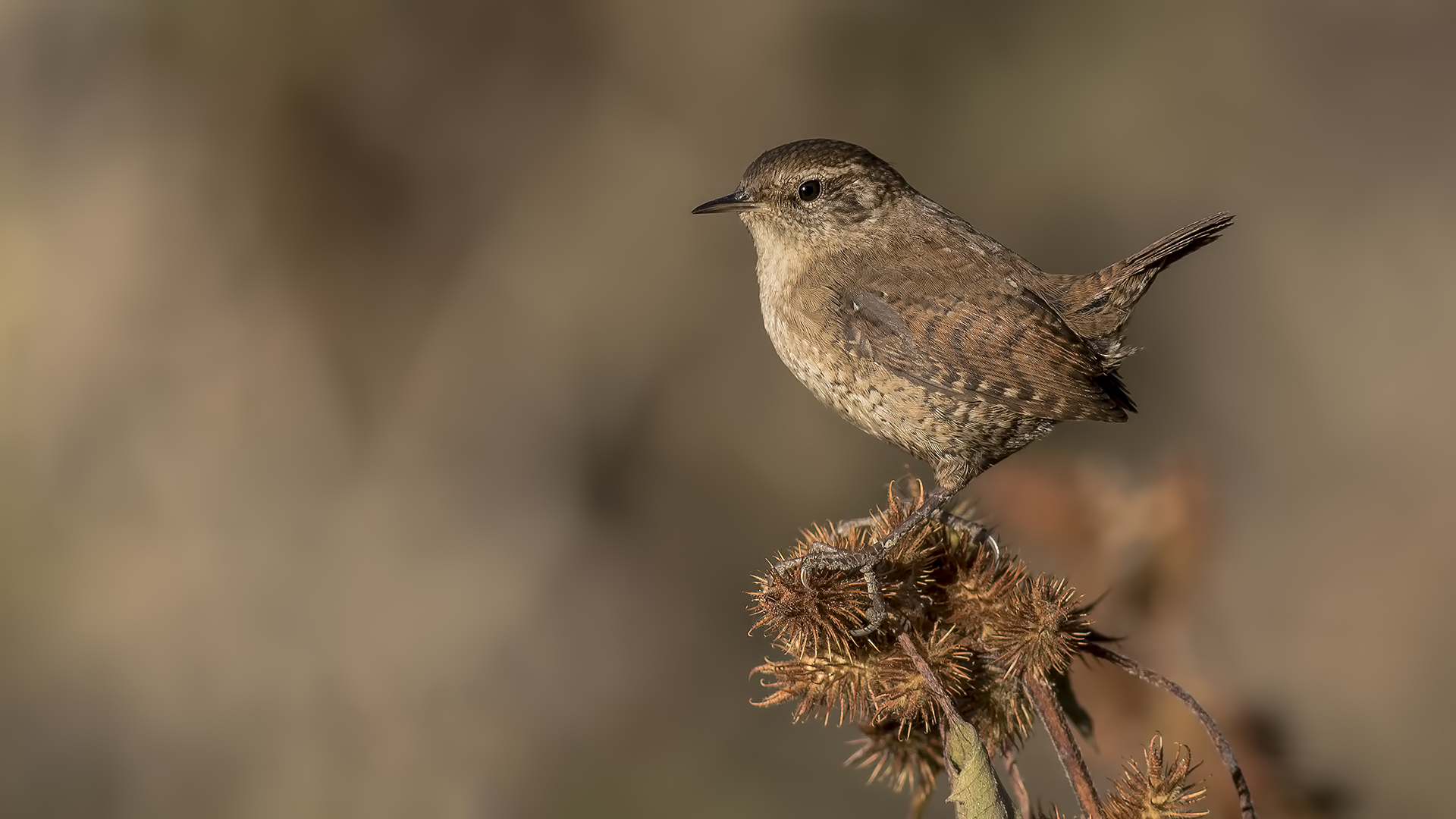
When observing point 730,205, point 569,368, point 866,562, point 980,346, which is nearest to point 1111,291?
point 980,346

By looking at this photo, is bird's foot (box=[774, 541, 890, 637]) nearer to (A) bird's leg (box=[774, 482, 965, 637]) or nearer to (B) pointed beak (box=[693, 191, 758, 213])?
(A) bird's leg (box=[774, 482, 965, 637])

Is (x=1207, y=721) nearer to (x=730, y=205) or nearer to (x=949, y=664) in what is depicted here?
(x=949, y=664)

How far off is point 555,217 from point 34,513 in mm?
2411

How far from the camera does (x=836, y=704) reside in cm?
218

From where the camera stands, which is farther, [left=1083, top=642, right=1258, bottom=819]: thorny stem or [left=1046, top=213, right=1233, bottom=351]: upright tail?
[left=1046, top=213, right=1233, bottom=351]: upright tail

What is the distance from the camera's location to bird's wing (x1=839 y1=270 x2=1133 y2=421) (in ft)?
9.12

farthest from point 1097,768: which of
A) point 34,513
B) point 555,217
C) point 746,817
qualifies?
point 34,513

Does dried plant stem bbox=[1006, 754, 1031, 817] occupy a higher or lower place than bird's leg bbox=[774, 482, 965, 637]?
lower

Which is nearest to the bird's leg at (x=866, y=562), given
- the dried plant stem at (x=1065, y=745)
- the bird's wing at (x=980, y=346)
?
the dried plant stem at (x=1065, y=745)

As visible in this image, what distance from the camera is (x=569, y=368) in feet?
18.2

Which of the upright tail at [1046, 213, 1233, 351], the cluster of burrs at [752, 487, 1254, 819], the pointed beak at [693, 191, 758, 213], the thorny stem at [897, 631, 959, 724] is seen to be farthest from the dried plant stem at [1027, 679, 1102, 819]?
the pointed beak at [693, 191, 758, 213]

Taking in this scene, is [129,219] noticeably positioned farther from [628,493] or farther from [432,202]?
[628,493]

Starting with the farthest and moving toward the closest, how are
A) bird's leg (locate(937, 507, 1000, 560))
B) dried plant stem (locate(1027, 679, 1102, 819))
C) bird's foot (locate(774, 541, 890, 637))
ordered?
bird's leg (locate(937, 507, 1000, 560))
bird's foot (locate(774, 541, 890, 637))
dried plant stem (locate(1027, 679, 1102, 819))

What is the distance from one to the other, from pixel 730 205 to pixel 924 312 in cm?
59
